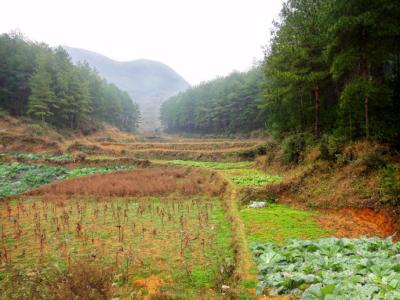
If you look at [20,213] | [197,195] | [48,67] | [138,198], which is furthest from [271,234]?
[48,67]

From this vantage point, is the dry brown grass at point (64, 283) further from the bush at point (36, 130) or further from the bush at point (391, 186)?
the bush at point (36, 130)

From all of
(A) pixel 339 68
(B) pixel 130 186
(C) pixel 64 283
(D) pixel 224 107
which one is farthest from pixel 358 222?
(D) pixel 224 107

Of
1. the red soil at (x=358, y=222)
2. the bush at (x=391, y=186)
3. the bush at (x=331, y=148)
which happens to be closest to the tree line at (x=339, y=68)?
the bush at (x=331, y=148)

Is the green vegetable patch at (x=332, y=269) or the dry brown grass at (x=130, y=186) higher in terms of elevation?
the green vegetable patch at (x=332, y=269)

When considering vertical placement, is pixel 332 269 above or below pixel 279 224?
above

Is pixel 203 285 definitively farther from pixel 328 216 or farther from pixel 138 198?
pixel 138 198

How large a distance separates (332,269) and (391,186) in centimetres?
717

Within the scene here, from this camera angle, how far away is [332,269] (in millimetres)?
6941

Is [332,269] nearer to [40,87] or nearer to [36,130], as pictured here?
[36,130]

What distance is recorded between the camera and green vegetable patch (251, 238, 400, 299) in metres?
5.50

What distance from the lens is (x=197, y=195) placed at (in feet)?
66.2

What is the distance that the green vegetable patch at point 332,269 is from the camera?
18.1ft

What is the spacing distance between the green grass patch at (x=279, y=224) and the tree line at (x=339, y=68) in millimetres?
6442

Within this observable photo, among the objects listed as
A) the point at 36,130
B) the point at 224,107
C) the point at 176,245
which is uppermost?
the point at 224,107
